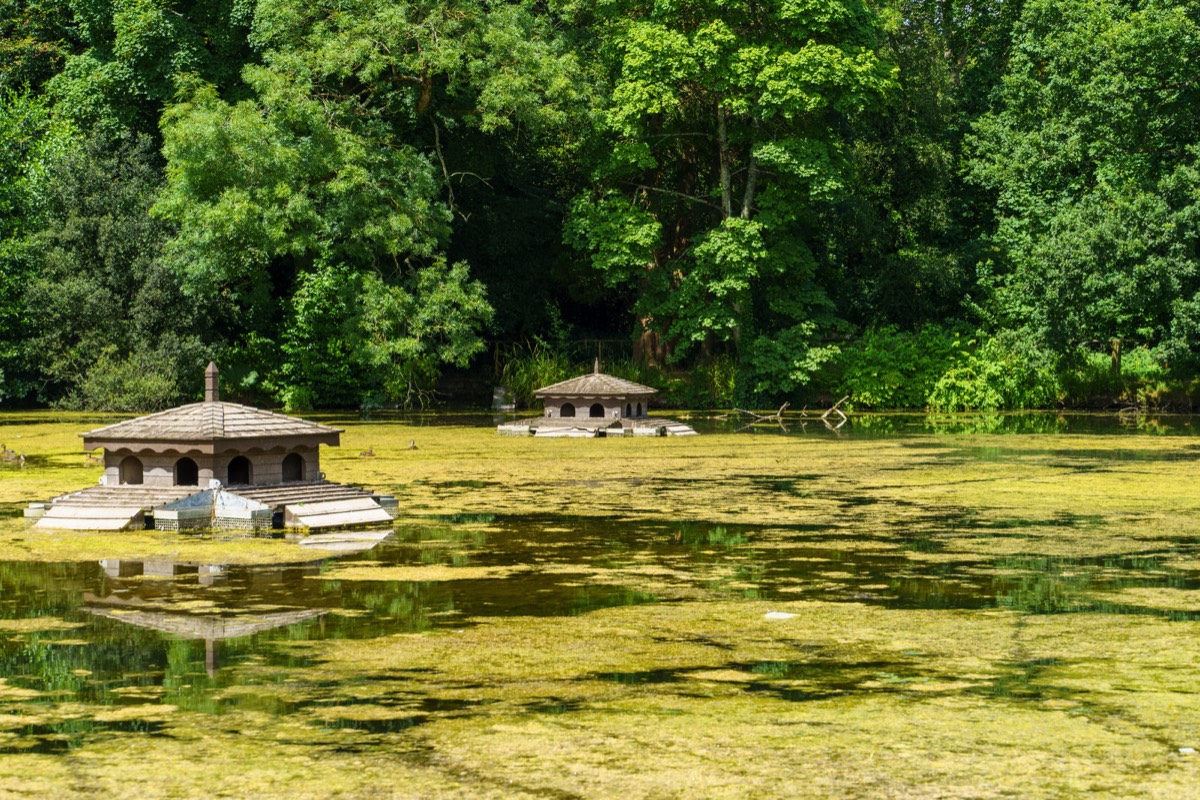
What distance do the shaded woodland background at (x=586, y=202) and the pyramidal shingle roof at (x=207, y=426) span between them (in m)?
23.0

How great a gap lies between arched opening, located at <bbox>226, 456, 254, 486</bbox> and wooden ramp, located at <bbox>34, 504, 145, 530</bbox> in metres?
1.60

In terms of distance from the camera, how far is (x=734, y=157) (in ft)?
171

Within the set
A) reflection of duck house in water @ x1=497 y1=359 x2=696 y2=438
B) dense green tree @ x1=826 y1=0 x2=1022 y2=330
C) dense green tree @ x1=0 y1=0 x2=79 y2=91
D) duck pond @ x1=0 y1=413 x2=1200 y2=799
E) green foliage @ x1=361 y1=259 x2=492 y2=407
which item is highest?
dense green tree @ x1=0 y1=0 x2=79 y2=91

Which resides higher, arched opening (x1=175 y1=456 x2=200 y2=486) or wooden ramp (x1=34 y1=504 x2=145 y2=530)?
Result: arched opening (x1=175 y1=456 x2=200 y2=486)

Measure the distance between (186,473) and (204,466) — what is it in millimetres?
554

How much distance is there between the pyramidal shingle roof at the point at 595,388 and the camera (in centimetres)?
3816

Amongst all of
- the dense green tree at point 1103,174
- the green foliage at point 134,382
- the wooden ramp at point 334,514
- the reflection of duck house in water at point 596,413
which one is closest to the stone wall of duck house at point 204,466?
the wooden ramp at point 334,514

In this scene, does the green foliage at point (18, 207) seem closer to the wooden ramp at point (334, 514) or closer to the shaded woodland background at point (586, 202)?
the shaded woodland background at point (586, 202)

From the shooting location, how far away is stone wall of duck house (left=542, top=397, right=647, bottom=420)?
38375 millimetres

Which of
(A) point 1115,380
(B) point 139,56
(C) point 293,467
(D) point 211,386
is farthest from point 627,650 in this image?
(A) point 1115,380

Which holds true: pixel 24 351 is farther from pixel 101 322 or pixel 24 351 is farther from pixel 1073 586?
pixel 1073 586

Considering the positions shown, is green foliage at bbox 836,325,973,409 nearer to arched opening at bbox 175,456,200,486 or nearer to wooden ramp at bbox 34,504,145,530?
arched opening at bbox 175,456,200,486

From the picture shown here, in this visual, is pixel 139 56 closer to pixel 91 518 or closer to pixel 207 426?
pixel 207 426

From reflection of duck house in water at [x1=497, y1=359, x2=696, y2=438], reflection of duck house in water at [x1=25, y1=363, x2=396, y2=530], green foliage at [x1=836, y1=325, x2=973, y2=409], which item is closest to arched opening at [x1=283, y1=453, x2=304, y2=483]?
→ reflection of duck house in water at [x1=25, y1=363, x2=396, y2=530]
